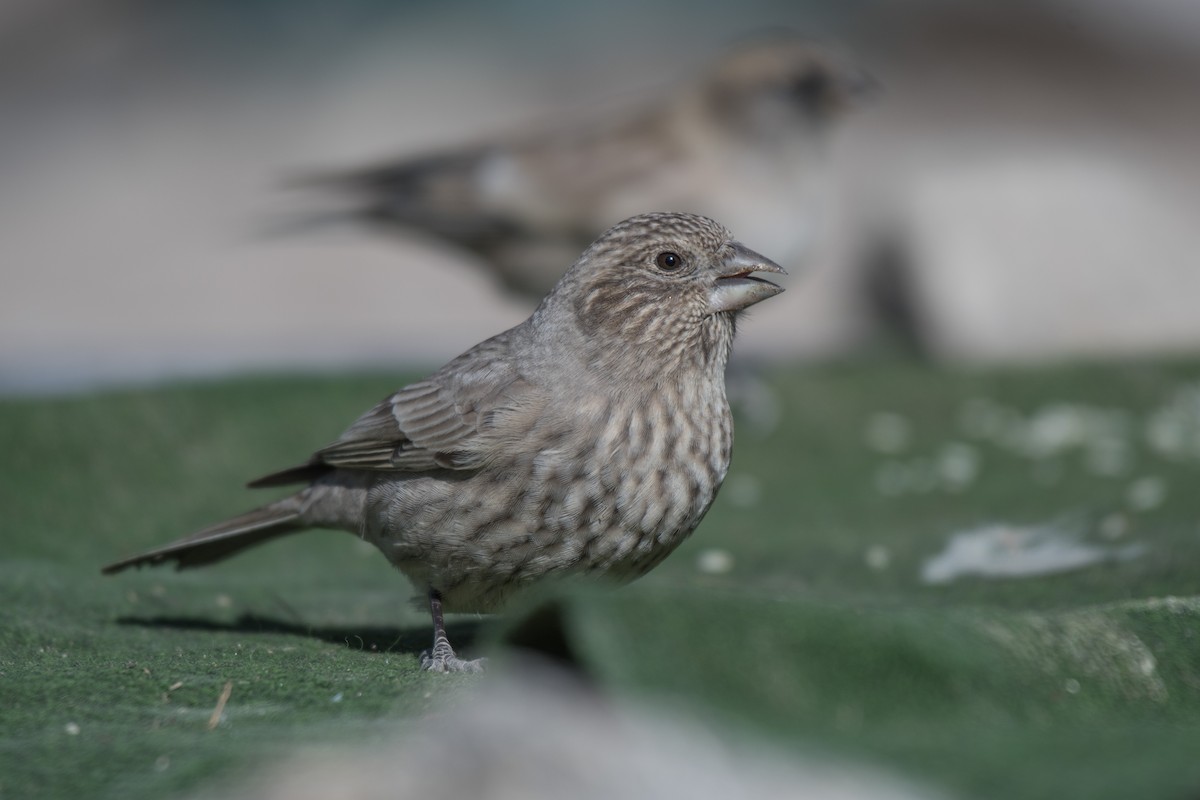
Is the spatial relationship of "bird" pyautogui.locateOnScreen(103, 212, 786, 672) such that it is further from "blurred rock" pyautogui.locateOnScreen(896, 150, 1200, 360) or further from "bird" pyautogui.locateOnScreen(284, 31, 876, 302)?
"blurred rock" pyautogui.locateOnScreen(896, 150, 1200, 360)

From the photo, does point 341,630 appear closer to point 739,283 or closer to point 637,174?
point 739,283

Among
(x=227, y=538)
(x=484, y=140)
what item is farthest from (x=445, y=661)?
(x=484, y=140)

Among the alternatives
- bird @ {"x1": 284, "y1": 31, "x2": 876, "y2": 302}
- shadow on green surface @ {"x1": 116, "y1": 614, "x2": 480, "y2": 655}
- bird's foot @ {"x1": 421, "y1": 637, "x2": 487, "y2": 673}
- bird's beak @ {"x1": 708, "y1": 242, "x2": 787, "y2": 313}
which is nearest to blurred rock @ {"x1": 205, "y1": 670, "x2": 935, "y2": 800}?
bird's foot @ {"x1": 421, "y1": 637, "x2": 487, "y2": 673}

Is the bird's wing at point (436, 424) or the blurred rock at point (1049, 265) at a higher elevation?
the blurred rock at point (1049, 265)

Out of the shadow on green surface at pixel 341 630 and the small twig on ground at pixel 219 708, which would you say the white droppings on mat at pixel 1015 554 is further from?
the small twig on ground at pixel 219 708

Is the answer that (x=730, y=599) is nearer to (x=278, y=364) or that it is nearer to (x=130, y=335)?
(x=278, y=364)

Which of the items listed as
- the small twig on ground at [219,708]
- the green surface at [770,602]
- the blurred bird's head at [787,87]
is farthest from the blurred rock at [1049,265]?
the small twig on ground at [219,708]
